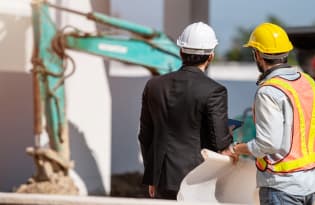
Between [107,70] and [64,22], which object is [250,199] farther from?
[107,70]

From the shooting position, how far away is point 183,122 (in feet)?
11.2

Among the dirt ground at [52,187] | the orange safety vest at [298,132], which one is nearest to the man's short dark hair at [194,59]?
the orange safety vest at [298,132]

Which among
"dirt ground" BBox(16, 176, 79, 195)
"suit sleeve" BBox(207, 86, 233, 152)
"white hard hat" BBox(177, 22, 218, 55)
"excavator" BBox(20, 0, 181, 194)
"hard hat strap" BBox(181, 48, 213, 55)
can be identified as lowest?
"dirt ground" BBox(16, 176, 79, 195)

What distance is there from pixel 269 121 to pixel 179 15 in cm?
696

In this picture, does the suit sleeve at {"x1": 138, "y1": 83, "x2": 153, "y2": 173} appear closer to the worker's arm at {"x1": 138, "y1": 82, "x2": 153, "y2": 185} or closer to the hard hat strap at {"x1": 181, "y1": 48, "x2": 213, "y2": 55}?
the worker's arm at {"x1": 138, "y1": 82, "x2": 153, "y2": 185}

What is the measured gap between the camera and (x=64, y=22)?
25.5ft

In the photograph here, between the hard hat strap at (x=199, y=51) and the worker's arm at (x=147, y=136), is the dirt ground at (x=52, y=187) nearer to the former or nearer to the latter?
the worker's arm at (x=147, y=136)

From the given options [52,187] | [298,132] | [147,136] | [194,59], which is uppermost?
[194,59]

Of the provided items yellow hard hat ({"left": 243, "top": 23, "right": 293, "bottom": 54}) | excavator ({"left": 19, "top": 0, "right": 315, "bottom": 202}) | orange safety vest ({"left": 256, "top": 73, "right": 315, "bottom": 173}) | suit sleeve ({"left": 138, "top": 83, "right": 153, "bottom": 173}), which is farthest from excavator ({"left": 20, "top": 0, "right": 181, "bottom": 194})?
orange safety vest ({"left": 256, "top": 73, "right": 315, "bottom": 173})

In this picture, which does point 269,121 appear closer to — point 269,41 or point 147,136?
point 269,41

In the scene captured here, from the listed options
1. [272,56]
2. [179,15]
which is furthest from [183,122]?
[179,15]

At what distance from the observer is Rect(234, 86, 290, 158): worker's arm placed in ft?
9.81

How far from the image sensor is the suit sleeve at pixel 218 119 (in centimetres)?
333

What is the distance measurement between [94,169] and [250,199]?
16.8 feet
